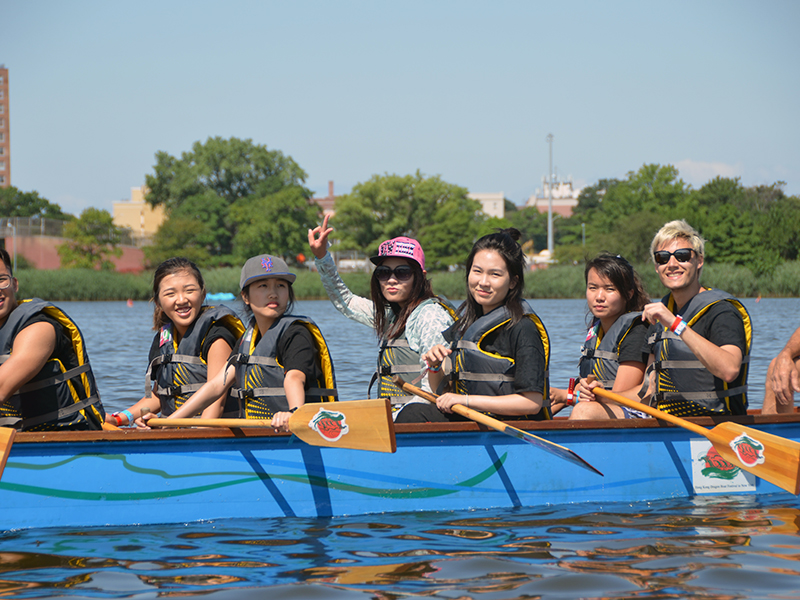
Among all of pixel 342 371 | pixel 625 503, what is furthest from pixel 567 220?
pixel 625 503

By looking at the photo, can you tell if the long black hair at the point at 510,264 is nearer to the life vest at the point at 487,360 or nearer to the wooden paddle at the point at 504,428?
the life vest at the point at 487,360

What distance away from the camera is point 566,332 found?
19.2m

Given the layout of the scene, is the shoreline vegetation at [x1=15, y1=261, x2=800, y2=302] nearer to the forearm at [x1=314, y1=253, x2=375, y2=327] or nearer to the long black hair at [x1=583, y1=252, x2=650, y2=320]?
the forearm at [x1=314, y1=253, x2=375, y2=327]

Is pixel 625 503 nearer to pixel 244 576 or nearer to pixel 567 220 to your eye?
pixel 244 576

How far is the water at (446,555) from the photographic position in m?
3.40

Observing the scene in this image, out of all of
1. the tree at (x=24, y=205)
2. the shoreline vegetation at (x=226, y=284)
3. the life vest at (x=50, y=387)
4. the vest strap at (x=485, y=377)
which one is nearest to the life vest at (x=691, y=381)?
the vest strap at (x=485, y=377)

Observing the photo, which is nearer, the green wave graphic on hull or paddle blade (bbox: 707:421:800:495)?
the green wave graphic on hull

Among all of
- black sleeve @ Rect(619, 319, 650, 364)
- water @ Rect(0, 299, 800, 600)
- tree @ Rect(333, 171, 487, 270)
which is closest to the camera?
water @ Rect(0, 299, 800, 600)

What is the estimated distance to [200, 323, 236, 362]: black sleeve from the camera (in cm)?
452

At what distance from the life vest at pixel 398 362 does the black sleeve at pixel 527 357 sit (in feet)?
Result: 1.76

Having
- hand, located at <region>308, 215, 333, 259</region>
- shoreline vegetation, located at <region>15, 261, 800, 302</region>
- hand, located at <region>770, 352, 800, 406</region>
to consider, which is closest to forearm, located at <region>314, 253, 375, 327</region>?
hand, located at <region>308, 215, 333, 259</region>

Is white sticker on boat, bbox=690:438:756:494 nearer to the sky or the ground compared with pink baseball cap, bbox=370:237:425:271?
nearer to the ground

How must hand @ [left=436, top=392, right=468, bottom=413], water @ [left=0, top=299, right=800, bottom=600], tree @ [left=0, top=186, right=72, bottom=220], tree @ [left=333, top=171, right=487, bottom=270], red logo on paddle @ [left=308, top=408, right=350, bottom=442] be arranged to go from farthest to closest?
tree @ [left=0, top=186, right=72, bottom=220] < tree @ [left=333, top=171, right=487, bottom=270] < hand @ [left=436, top=392, right=468, bottom=413] < red logo on paddle @ [left=308, top=408, right=350, bottom=442] < water @ [left=0, top=299, right=800, bottom=600]

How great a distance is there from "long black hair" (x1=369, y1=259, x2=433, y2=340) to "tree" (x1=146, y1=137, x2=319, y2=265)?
48002 mm
